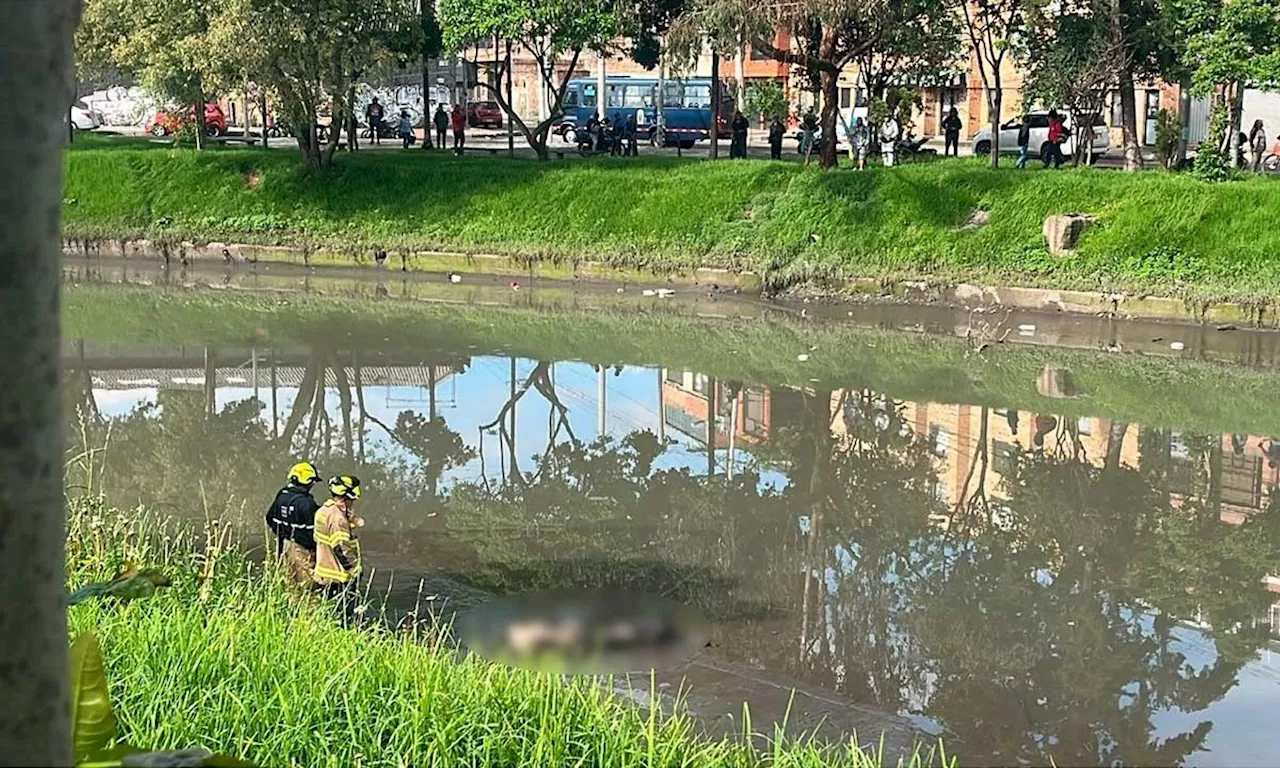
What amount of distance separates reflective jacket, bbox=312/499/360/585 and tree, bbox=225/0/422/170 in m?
17.8

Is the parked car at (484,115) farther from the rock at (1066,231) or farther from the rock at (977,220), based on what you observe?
the rock at (1066,231)

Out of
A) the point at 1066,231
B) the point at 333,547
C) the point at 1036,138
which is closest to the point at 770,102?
the point at 1036,138

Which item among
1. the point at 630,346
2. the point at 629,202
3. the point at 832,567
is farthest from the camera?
the point at 629,202

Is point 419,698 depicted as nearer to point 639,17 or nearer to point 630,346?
point 630,346

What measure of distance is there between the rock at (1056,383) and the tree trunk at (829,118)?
8.66m

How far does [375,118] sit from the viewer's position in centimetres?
3725

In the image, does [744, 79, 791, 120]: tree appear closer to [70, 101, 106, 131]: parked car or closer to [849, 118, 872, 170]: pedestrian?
[849, 118, 872, 170]: pedestrian

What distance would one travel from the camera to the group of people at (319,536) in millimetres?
7871

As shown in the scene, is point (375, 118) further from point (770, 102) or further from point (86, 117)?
point (86, 117)

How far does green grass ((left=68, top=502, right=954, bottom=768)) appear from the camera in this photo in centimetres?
510

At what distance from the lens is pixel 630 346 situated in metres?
19.0

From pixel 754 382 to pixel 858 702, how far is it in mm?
9439

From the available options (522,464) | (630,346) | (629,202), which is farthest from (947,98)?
(522,464)

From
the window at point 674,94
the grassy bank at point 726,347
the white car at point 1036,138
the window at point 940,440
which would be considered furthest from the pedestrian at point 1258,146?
the window at point 674,94
